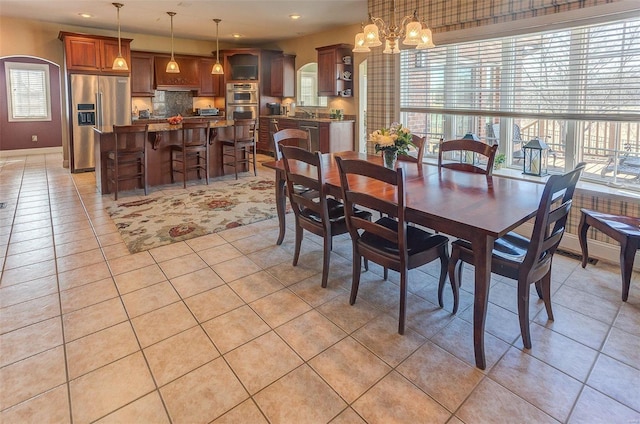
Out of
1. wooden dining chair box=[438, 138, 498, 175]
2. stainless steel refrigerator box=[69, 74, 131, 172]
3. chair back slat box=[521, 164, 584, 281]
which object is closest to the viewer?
chair back slat box=[521, 164, 584, 281]

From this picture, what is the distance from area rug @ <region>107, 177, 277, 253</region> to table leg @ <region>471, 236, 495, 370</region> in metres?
2.77

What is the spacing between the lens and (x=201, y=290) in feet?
9.14

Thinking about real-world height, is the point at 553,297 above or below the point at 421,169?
Result: below

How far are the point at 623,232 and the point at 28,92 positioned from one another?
441 inches

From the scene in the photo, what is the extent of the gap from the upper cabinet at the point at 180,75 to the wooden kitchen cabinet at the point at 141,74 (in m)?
0.15

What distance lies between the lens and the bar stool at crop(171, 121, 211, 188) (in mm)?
5766

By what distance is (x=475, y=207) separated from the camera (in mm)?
2127

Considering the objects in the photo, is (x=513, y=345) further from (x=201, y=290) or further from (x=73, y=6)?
(x=73, y=6)

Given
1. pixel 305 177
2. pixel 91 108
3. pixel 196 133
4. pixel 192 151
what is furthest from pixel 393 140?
pixel 91 108

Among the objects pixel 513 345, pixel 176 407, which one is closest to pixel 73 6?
pixel 176 407

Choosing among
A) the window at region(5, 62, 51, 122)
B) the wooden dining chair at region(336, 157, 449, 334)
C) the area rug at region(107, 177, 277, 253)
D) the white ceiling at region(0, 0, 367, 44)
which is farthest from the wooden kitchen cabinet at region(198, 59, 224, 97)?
the wooden dining chair at region(336, 157, 449, 334)

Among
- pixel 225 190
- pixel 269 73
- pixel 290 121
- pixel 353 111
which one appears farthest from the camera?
pixel 269 73

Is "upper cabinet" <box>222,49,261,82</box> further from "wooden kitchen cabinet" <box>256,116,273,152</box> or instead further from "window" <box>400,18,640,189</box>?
"window" <box>400,18,640,189</box>

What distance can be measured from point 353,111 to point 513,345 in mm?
5890
